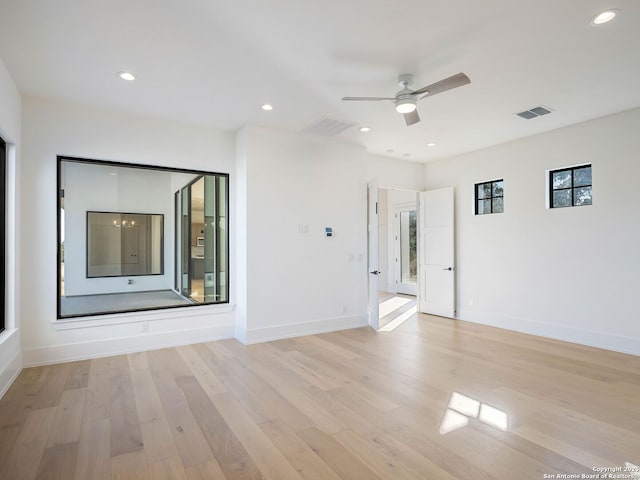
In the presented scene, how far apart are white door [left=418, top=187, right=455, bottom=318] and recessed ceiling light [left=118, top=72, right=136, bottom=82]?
16.9 ft

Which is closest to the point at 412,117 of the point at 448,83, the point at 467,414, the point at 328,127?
the point at 448,83

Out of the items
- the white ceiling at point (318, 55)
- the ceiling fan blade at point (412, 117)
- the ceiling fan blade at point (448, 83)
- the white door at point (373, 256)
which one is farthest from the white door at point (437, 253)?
the ceiling fan blade at point (448, 83)

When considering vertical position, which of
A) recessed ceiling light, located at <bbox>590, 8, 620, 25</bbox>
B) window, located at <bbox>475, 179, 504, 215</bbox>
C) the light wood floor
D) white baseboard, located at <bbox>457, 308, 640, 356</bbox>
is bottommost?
the light wood floor

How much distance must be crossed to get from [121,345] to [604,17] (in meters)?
5.58

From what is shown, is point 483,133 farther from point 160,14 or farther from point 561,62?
point 160,14

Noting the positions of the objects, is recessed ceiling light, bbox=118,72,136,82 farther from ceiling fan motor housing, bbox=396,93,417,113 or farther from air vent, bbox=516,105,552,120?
air vent, bbox=516,105,552,120

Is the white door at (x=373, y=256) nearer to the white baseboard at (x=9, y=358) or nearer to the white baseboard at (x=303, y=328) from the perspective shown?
the white baseboard at (x=303, y=328)

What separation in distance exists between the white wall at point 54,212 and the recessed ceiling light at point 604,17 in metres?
4.24

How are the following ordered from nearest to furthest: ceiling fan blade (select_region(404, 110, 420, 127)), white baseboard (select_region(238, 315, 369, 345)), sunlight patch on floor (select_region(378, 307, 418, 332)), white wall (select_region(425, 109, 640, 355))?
ceiling fan blade (select_region(404, 110, 420, 127)) → white wall (select_region(425, 109, 640, 355)) → white baseboard (select_region(238, 315, 369, 345)) → sunlight patch on floor (select_region(378, 307, 418, 332))

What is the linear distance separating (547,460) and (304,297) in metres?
3.43

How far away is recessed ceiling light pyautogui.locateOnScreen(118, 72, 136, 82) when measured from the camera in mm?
3346

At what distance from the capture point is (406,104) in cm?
339

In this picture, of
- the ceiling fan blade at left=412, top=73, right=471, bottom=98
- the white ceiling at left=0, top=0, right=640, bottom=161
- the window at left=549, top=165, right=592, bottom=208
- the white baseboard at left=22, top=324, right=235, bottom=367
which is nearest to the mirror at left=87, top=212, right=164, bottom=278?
the white baseboard at left=22, top=324, right=235, bottom=367

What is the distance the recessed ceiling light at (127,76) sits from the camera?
3346mm
